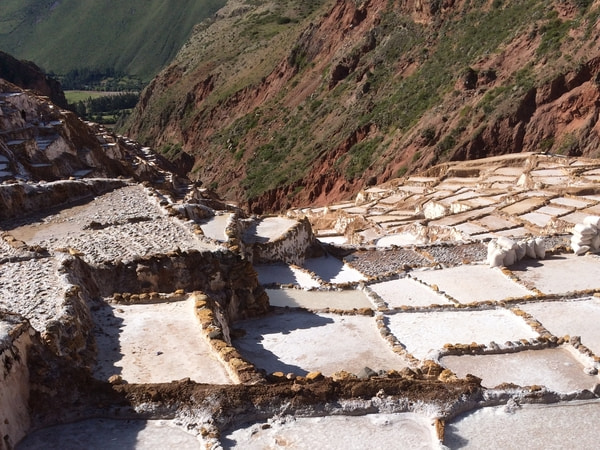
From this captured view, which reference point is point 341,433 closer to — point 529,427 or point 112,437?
point 529,427

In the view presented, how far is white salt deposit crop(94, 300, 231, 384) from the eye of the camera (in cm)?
532

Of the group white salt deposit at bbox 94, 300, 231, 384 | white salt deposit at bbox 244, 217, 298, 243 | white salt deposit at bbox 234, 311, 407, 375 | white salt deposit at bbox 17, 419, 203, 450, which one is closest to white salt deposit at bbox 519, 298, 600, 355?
white salt deposit at bbox 234, 311, 407, 375

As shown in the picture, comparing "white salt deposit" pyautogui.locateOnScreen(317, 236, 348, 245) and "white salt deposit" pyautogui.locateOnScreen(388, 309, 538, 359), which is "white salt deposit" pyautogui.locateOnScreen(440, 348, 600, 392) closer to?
"white salt deposit" pyautogui.locateOnScreen(388, 309, 538, 359)

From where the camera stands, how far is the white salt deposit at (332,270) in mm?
12555

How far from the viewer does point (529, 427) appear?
4.48 metres

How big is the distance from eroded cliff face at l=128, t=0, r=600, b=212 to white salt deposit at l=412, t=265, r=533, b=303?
17.5 m

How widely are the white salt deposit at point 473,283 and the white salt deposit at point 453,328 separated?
1074mm

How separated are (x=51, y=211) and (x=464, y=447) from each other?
31.9 ft

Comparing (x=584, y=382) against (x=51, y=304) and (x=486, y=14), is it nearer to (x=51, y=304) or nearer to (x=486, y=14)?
(x=51, y=304)

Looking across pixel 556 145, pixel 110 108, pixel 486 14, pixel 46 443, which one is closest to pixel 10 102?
pixel 46 443

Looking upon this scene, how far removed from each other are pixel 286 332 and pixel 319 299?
6.24ft

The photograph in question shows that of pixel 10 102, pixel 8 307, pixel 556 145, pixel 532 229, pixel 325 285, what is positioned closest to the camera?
pixel 8 307

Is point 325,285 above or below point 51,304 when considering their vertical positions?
below

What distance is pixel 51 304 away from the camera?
6176 mm
